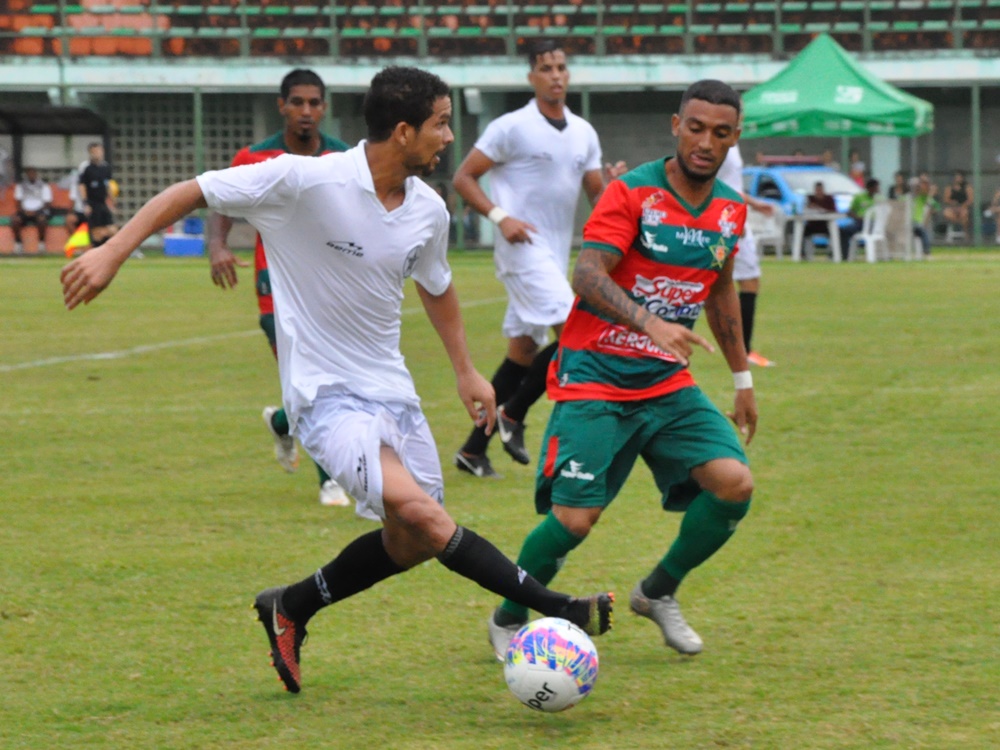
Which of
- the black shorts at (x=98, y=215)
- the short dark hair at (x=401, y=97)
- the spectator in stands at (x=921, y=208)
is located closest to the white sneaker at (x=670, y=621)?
the short dark hair at (x=401, y=97)

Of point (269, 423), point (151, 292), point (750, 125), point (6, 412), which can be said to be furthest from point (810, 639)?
point (750, 125)

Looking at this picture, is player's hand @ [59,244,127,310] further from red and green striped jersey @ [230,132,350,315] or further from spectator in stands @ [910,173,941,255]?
spectator in stands @ [910,173,941,255]

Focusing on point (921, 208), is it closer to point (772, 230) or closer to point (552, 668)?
point (772, 230)

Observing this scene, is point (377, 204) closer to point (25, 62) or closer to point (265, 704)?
point (265, 704)

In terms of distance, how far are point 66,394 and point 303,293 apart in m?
7.94

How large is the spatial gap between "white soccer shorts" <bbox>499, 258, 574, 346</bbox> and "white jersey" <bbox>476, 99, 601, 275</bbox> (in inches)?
3.0

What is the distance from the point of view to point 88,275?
4527 millimetres

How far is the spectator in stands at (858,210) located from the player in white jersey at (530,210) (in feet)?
76.0

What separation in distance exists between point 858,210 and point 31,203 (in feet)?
53.6

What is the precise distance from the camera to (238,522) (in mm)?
7848

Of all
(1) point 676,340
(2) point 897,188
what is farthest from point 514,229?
(2) point 897,188

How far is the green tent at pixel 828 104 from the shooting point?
97.0ft

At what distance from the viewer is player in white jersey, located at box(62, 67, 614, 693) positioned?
4910mm

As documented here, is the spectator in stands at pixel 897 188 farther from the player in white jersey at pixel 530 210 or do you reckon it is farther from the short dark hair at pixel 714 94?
the short dark hair at pixel 714 94
